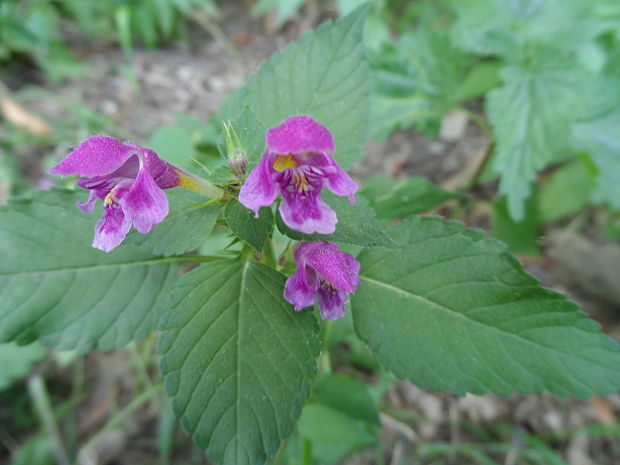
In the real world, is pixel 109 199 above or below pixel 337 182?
above

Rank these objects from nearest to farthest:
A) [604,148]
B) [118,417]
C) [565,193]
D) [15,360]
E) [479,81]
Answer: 1. [604,148]
2. [118,417]
3. [15,360]
4. [565,193]
5. [479,81]

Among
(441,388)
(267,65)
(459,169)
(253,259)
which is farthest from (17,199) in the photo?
(459,169)

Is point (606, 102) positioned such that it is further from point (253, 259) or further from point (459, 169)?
point (253, 259)

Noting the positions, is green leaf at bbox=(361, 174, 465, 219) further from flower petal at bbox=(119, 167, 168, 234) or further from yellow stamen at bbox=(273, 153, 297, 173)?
flower petal at bbox=(119, 167, 168, 234)

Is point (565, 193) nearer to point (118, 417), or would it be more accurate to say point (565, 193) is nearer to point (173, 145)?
point (173, 145)

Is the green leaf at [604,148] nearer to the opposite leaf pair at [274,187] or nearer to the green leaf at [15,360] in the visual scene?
the opposite leaf pair at [274,187]

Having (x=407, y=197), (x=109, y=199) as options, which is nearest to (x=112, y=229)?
(x=109, y=199)
